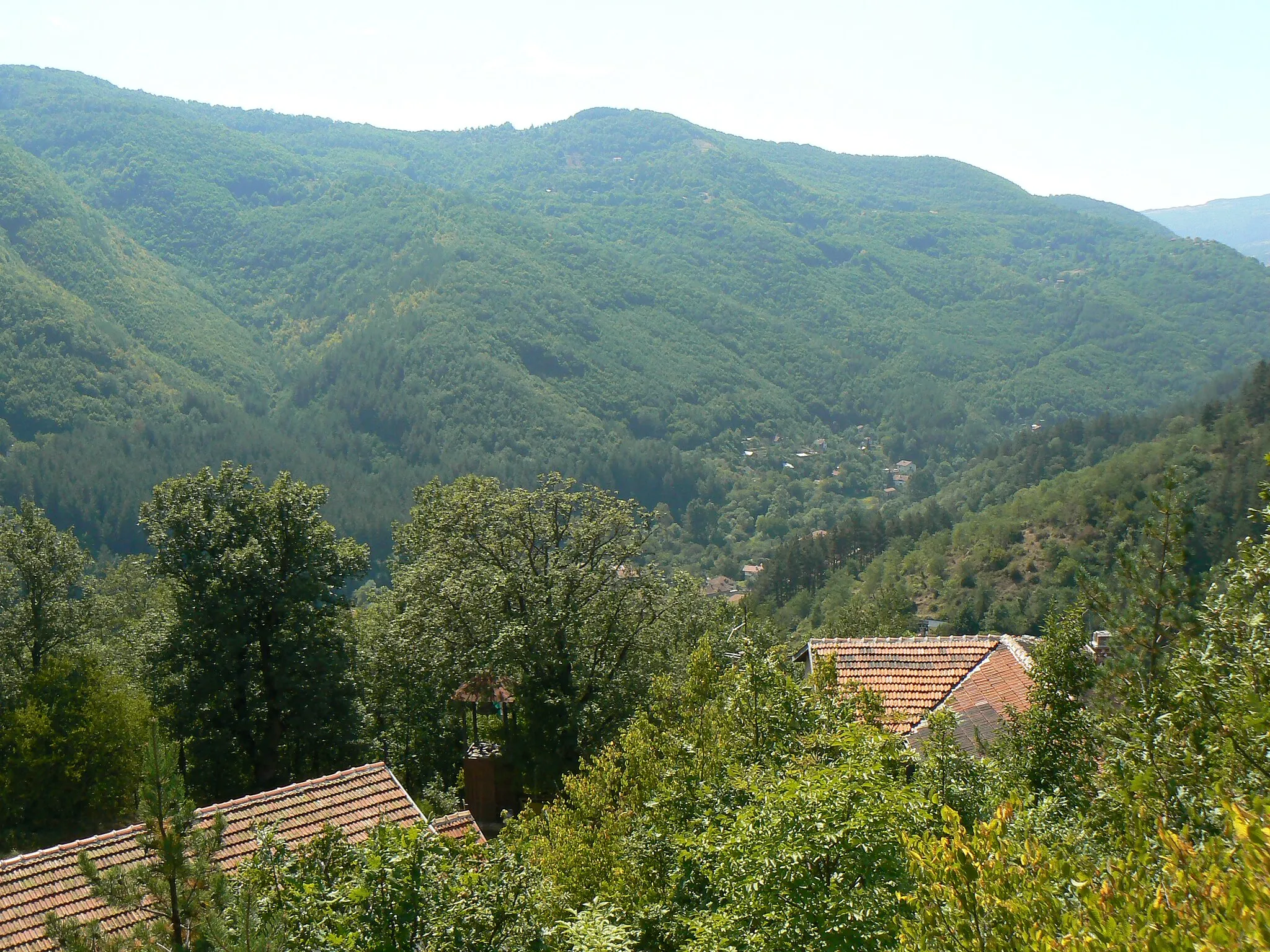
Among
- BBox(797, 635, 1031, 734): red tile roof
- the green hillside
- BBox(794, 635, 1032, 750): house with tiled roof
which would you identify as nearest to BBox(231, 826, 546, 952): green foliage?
BBox(794, 635, 1032, 750): house with tiled roof

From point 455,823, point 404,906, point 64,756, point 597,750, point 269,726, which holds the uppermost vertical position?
point 404,906

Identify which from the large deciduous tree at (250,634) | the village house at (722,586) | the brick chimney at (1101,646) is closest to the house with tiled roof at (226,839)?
the brick chimney at (1101,646)

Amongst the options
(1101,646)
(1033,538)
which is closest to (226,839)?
(1101,646)

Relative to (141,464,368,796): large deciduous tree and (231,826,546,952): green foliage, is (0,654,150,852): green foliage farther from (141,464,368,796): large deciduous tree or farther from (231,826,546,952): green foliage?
(231,826,546,952): green foliage

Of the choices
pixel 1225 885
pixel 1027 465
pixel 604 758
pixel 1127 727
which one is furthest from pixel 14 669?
pixel 1027 465

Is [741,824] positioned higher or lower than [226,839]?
higher

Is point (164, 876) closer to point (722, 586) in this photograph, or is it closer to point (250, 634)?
point (250, 634)

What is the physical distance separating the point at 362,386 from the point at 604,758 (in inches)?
7050

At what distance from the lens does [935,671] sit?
19469 mm

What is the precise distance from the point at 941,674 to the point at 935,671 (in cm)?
19

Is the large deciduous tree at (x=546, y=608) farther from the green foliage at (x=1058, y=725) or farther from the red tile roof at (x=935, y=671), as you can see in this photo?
the green foliage at (x=1058, y=725)

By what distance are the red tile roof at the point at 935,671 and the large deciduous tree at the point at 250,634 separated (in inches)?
439

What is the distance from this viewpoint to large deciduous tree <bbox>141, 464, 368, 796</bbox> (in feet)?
72.1

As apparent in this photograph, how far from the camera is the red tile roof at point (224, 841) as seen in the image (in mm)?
11078
